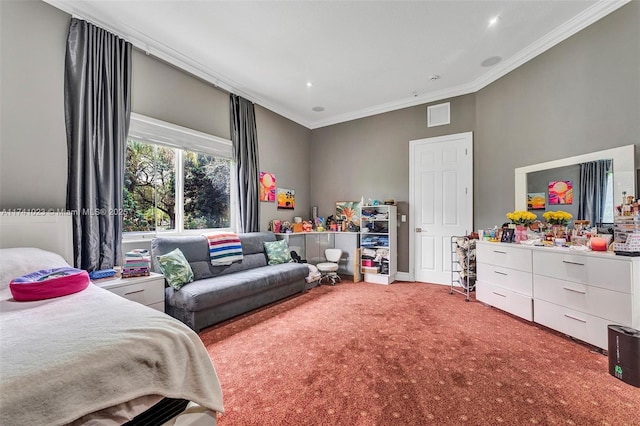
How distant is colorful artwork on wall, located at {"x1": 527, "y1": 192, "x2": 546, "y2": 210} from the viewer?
3.03 metres

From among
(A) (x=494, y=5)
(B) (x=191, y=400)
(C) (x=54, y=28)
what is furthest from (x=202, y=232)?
(A) (x=494, y=5)

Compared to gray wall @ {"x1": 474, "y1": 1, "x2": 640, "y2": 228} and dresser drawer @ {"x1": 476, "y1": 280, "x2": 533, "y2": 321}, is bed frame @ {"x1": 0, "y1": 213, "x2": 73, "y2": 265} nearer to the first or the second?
dresser drawer @ {"x1": 476, "y1": 280, "x2": 533, "y2": 321}

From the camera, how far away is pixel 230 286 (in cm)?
277

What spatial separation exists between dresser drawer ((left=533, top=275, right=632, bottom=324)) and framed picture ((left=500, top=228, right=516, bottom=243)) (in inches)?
19.8

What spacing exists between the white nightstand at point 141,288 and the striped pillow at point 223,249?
799 mm

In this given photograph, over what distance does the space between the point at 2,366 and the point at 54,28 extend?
3.01m

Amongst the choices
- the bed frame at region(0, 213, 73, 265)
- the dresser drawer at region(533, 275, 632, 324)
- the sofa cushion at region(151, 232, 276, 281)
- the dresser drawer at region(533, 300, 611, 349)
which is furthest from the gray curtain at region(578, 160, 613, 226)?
the bed frame at region(0, 213, 73, 265)

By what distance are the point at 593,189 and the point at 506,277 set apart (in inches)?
45.9

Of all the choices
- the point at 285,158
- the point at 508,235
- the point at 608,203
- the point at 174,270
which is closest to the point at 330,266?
the point at 285,158

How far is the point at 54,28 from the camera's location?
2355 millimetres

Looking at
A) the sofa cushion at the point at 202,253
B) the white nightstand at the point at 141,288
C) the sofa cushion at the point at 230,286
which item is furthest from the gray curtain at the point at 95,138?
the sofa cushion at the point at 230,286

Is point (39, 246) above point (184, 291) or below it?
above

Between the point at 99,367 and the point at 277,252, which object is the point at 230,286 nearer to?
the point at 277,252

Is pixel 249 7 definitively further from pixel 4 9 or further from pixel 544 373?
pixel 544 373
